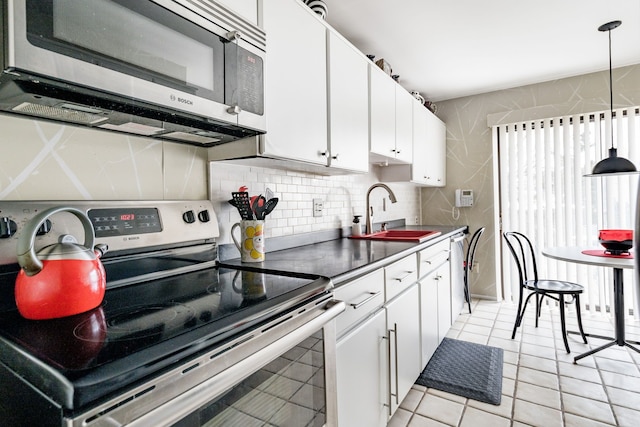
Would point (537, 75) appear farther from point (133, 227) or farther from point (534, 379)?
point (133, 227)

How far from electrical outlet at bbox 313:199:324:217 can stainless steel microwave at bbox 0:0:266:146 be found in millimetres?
984

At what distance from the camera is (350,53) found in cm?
197

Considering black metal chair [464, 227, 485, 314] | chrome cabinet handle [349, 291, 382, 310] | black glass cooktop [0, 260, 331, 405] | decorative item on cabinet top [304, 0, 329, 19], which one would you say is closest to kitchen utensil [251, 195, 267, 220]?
black glass cooktop [0, 260, 331, 405]

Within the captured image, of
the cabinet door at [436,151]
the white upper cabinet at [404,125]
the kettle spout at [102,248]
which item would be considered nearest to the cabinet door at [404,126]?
the white upper cabinet at [404,125]

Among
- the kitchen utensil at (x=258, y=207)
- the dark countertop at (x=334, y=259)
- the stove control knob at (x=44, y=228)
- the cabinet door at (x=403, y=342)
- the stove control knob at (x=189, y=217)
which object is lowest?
the cabinet door at (x=403, y=342)

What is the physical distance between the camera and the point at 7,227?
883 millimetres

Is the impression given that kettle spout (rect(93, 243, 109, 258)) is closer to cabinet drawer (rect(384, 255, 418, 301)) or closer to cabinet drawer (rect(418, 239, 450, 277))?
cabinet drawer (rect(384, 255, 418, 301))

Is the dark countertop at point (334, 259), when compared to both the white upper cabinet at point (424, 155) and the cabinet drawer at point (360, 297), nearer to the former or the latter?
the cabinet drawer at point (360, 297)

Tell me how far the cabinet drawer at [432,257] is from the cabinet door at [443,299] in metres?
0.08

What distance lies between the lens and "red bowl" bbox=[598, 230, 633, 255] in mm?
2291

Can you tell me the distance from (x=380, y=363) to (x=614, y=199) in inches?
123

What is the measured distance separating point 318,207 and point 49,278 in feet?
5.46

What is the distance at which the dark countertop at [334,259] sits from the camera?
50.9 inches

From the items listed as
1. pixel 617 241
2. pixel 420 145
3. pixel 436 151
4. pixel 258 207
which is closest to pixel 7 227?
pixel 258 207
